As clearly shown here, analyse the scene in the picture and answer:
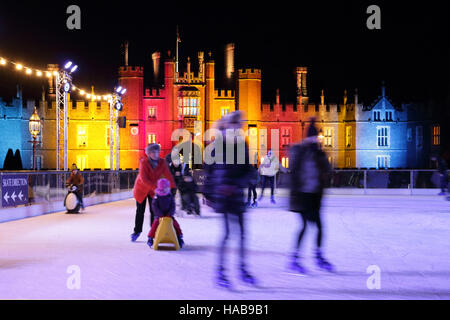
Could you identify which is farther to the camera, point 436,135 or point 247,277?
point 436,135

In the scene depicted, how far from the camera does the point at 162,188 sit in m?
7.60

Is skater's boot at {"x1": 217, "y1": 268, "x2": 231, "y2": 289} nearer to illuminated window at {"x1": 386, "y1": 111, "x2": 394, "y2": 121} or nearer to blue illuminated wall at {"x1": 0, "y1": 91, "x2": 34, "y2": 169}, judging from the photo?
blue illuminated wall at {"x1": 0, "y1": 91, "x2": 34, "y2": 169}

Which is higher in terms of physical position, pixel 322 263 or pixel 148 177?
pixel 148 177

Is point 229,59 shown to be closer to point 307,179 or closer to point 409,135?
point 409,135

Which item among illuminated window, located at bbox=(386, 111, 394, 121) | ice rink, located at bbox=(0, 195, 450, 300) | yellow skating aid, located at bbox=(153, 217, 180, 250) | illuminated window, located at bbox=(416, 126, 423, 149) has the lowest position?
ice rink, located at bbox=(0, 195, 450, 300)

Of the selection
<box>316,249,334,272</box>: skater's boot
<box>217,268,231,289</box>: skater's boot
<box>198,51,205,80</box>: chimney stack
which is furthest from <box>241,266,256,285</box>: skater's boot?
<box>198,51,205,80</box>: chimney stack

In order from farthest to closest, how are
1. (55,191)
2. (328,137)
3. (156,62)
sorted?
(156,62)
(328,137)
(55,191)

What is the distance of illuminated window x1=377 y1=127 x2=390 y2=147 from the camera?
45.4 m

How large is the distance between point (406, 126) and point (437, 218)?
34.8m

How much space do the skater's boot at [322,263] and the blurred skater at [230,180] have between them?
108cm

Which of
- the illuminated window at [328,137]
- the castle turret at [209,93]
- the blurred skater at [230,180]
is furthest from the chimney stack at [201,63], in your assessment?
the blurred skater at [230,180]

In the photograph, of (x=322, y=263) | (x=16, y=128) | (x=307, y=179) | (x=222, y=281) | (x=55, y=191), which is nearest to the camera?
(x=222, y=281)

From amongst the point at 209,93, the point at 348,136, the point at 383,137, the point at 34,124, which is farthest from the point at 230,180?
the point at 383,137

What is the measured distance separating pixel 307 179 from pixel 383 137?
41798 millimetres
